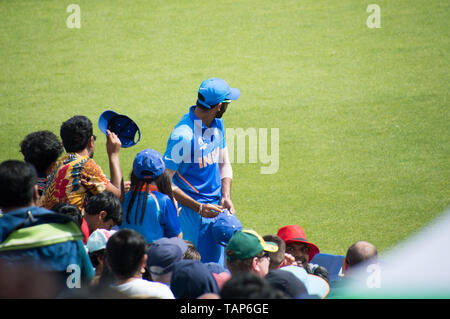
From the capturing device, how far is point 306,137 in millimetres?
8898

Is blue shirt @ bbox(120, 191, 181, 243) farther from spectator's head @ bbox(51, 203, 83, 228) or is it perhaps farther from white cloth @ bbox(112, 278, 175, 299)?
white cloth @ bbox(112, 278, 175, 299)

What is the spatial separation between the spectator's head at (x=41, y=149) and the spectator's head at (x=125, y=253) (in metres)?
1.59

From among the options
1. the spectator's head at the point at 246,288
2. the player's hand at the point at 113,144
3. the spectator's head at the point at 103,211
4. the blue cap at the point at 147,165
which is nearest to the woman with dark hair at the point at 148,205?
→ the blue cap at the point at 147,165

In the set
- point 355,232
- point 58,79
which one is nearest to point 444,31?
point 355,232

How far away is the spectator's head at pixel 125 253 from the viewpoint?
3.00m

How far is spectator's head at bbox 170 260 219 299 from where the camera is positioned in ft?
10.1

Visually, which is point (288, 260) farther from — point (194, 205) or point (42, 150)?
point (42, 150)

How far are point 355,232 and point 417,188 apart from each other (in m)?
1.30

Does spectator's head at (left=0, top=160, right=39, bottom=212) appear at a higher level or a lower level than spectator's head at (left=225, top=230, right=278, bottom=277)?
higher

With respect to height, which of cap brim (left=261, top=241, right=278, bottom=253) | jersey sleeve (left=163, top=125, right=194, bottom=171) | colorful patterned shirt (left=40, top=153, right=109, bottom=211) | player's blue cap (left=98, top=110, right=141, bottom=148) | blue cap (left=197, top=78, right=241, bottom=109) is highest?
blue cap (left=197, top=78, right=241, bottom=109)

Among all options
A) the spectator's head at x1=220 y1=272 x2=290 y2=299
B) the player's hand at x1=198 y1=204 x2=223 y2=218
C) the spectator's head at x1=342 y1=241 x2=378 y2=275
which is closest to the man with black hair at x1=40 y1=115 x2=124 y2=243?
the player's hand at x1=198 y1=204 x2=223 y2=218

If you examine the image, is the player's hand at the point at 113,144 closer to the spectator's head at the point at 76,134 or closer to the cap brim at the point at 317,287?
the spectator's head at the point at 76,134

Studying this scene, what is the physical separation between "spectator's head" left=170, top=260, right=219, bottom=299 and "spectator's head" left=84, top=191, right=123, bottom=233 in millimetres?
1091

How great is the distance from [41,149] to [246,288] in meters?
2.51
